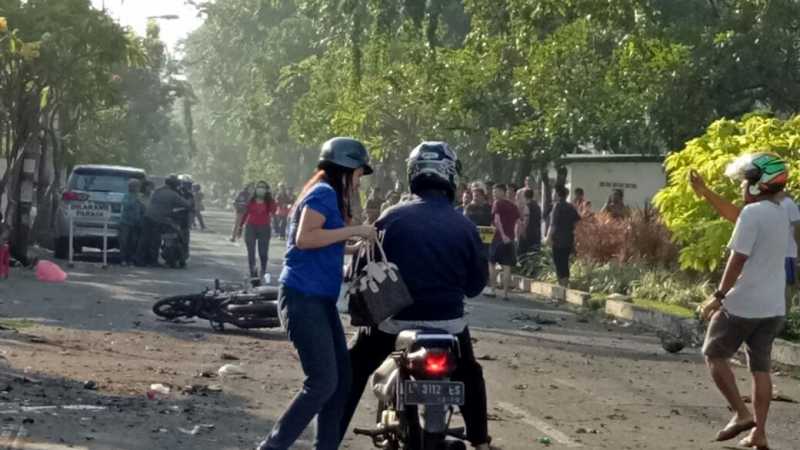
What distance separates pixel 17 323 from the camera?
63.1 feet

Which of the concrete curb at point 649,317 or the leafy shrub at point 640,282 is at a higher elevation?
the leafy shrub at point 640,282

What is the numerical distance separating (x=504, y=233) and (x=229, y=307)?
33.3 ft

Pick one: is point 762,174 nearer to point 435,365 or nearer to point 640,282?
point 435,365

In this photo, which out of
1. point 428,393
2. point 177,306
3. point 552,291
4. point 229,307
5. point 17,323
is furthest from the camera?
point 552,291

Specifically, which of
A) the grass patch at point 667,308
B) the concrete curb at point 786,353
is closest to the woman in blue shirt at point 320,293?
the concrete curb at point 786,353

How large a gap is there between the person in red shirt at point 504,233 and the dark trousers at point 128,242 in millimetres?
8319

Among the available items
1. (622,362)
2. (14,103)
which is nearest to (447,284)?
(622,362)

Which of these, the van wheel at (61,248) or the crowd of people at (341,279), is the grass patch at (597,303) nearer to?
the van wheel at (61,248)

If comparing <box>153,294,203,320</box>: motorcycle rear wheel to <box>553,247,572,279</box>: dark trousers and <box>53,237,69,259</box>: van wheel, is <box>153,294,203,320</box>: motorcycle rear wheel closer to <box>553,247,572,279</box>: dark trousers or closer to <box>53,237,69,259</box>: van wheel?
<box>553,247,572,279</box>: dark trousers

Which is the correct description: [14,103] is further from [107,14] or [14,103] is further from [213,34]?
[213,34]

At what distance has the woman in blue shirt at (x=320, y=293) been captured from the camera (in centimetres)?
860

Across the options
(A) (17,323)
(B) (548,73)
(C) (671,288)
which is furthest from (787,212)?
(B) (548,73)

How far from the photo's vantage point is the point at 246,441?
10.8 meters

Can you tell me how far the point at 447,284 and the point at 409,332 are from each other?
504mm
